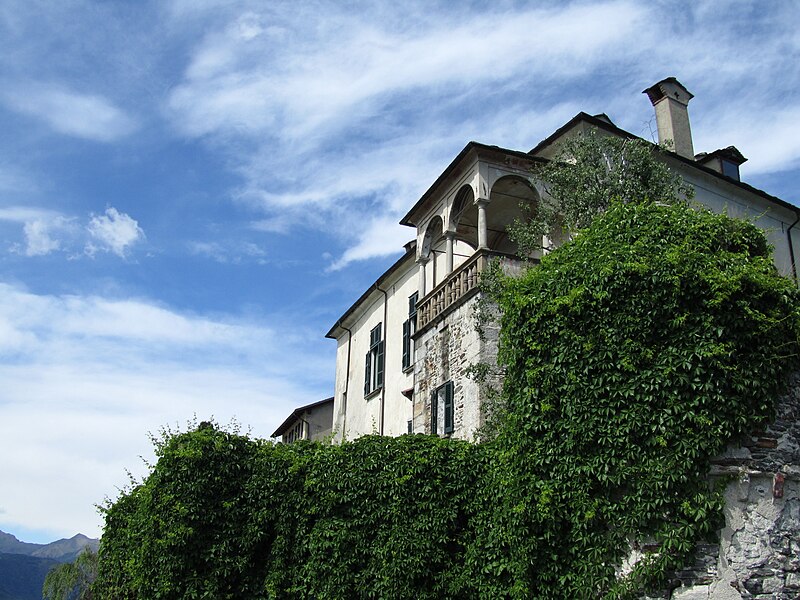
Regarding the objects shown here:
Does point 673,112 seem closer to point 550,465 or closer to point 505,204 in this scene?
point 505,204

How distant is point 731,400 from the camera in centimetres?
980

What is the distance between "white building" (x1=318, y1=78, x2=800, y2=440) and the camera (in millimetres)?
16141

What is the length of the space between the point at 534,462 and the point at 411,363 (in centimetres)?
1226

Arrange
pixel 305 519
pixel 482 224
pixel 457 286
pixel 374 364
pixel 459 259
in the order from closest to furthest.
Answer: pixel 305 519, pixel 482 224, pixel 457 286, pixel 459 259, pixel 374 364

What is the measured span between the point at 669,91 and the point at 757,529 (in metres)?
16.3

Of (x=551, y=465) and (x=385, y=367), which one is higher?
(x=385, y=367)

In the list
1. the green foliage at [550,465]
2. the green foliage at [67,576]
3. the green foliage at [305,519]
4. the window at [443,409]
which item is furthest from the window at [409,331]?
the green foliage at [67,576]

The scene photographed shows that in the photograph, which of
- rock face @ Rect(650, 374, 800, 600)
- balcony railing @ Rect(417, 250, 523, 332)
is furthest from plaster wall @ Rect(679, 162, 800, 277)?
rock face @ Rect(650, 374, 800, 600)

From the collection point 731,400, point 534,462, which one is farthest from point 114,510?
point 731,400

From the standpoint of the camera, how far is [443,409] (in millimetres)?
16328

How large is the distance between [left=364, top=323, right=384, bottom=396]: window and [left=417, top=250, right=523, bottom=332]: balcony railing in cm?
773

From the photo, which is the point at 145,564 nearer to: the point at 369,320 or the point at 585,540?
the point at 585,540

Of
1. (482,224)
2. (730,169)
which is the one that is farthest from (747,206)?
(482,224)

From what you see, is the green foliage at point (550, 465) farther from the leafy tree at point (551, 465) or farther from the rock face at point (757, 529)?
the rock face at point (757, 529)
